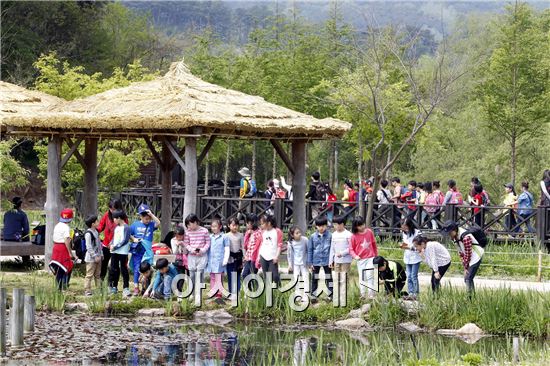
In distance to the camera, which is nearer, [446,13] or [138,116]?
[138,116]

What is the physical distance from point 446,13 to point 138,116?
158177 millimetres

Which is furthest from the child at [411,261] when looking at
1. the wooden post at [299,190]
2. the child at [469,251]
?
the wooden post at [299,190]

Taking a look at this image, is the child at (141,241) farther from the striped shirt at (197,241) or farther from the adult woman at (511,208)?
the adult woman at (511,208)

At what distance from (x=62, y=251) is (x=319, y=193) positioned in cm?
943

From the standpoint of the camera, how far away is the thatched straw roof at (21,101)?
20.5 metres

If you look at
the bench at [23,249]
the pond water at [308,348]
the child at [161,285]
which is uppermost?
the bench at [23,249]

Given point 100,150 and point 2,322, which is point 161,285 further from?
point 100,150

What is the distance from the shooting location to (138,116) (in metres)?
18.5

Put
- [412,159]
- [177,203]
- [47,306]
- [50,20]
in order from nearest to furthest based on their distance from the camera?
1. [47,306]
2. [177,203]
3. [412,159]
4. [50,20]

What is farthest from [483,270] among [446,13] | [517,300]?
[446,13]

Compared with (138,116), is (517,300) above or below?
below

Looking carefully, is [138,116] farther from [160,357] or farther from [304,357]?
[304,357]

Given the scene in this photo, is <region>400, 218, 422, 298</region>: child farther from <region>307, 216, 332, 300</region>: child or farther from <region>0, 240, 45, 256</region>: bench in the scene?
<region>0, 240, 45, 256</region>: bench

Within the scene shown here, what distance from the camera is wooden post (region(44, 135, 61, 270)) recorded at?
19.7 meters
